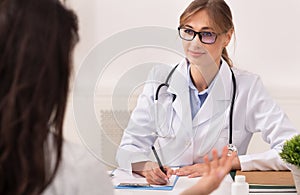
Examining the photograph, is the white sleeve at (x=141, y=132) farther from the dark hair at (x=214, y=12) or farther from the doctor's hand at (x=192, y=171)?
the dark hair at (x=214, y=12)

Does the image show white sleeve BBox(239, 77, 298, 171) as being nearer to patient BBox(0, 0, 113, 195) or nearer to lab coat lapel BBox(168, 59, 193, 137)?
lab coat lapel BBox(168, 59, 193, 137)

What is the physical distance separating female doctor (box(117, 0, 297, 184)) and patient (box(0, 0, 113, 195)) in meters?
0.86

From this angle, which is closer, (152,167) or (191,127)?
(152,167)

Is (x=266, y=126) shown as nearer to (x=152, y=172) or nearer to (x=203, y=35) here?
(x=203, y=35)

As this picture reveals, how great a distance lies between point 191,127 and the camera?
1.86 meters

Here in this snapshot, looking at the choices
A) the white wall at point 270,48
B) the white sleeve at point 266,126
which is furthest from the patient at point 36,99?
the white wall at point 270,48

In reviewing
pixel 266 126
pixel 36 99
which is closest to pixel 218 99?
pixel 266 126

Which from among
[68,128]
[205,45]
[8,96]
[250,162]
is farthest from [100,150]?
[68,128]

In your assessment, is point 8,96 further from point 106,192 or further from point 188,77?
point 188,77

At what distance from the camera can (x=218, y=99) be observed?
1890mm

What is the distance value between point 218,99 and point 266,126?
18cm

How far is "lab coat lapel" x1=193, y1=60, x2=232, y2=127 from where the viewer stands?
186 cm

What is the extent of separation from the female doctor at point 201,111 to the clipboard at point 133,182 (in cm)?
3

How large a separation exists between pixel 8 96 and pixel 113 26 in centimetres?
213
